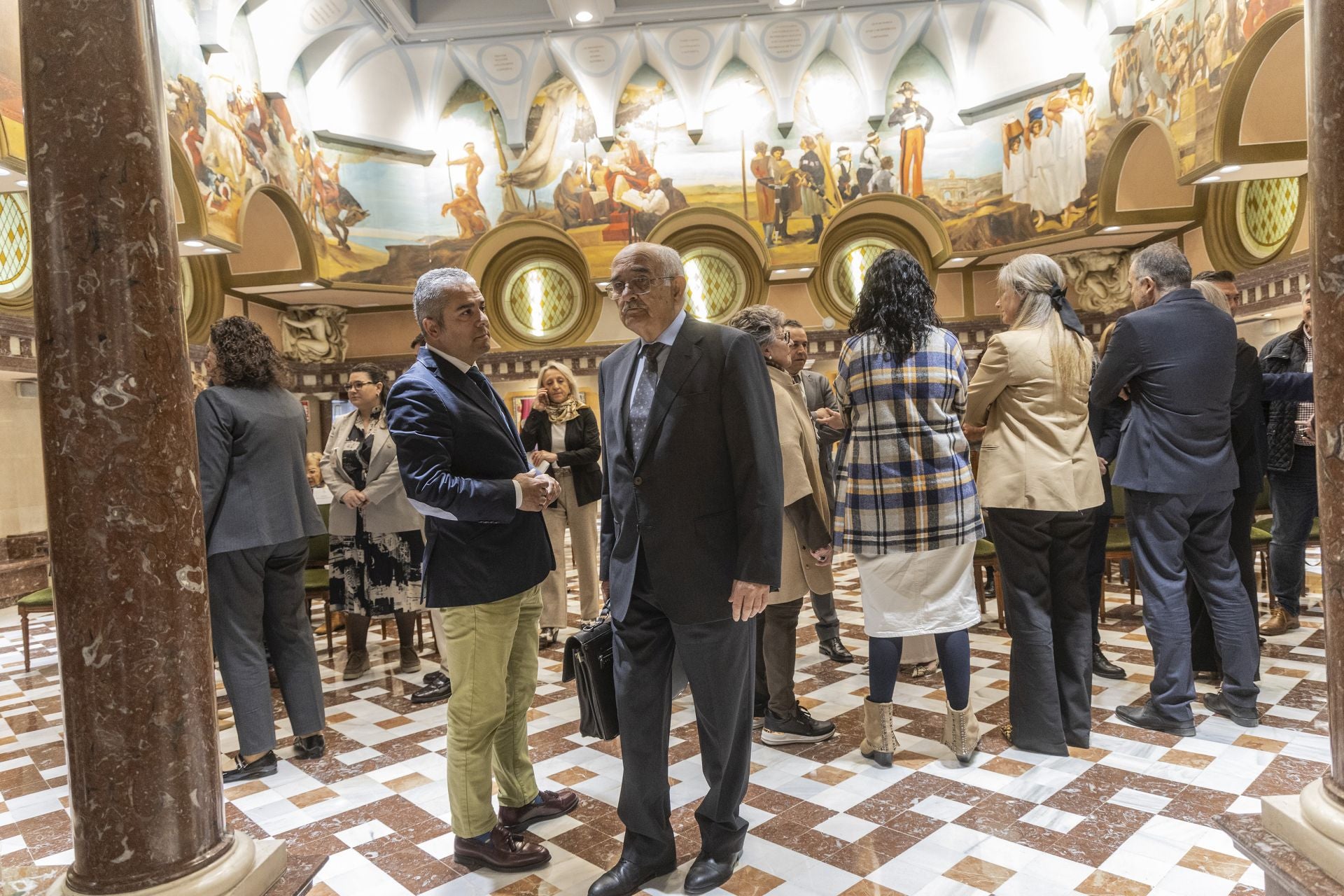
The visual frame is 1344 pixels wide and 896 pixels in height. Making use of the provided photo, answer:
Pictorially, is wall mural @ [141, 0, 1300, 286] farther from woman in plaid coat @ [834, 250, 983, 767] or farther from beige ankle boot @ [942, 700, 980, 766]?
beige ankle boot @ [942, 700, 980, 766]

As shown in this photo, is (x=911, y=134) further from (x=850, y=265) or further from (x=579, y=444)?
(x=579, y=444)

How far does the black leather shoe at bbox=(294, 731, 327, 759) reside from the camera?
417cm

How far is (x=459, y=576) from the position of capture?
9.41 feet

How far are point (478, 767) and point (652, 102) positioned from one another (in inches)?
587

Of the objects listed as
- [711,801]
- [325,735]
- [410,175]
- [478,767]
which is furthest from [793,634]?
[410,175]

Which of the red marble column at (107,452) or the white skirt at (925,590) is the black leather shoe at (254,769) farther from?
the white skirt at (925,590)

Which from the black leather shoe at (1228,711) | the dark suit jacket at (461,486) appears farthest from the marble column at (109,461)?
the black leather shoe at (1228,711)

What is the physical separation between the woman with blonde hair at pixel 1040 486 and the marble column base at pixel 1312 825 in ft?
4.84

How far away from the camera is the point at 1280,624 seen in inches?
208

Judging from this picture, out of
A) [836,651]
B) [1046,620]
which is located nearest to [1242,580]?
[1046,620]

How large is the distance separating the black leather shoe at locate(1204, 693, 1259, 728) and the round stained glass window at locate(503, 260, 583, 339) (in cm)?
1374

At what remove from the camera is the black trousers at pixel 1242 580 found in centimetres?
450

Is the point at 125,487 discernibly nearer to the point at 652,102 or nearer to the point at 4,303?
the point at 4,303

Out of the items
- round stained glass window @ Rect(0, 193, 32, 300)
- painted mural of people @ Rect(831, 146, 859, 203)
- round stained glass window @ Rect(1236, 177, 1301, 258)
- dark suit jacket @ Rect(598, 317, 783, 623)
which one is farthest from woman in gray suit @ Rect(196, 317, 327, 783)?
painted mural of people @ Rect(831, 146, 859, 203)
